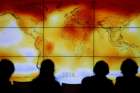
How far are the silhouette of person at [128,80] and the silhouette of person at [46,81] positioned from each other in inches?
23.0

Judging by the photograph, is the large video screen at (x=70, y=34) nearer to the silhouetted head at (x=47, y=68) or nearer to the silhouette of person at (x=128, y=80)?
the silhouette of person at (x=128, y=80)

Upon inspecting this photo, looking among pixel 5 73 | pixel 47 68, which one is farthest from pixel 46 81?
pixel 5 73

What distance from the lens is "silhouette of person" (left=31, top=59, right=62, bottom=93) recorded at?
362 cm

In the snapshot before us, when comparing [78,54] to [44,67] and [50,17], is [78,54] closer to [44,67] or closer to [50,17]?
[50,17]

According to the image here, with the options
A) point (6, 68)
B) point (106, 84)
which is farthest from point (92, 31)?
point (6, 68)

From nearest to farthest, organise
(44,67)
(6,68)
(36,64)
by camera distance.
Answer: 1. (6,68)
2. (44,67)
3. (36,64)

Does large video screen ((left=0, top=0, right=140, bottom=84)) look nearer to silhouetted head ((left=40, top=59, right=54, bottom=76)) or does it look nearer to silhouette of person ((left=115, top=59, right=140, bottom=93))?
silhouette of person ((left=115, top=59, right=140, bottom=93))

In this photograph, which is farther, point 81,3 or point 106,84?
point 81,3

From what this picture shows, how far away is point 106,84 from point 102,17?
286 cm

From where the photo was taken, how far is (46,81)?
364 cm

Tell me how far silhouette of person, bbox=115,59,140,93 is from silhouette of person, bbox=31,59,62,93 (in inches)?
23.0

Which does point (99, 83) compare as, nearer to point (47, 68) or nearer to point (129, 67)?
point (129, 67)

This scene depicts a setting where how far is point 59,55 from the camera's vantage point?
21.4ft

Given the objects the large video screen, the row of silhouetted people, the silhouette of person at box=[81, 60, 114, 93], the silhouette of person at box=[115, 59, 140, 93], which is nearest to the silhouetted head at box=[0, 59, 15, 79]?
the row of silhouetted people
